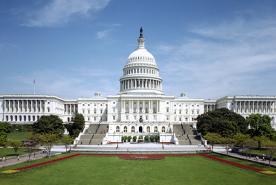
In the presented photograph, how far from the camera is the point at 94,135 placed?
9631 centimetres

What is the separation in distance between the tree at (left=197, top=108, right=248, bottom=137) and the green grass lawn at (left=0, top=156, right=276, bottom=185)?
44.9 m

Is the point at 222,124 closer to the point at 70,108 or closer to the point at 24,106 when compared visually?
the point at 70,108

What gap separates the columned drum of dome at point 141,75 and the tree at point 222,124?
1499 inches

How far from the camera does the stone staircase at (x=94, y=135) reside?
88.2 metres

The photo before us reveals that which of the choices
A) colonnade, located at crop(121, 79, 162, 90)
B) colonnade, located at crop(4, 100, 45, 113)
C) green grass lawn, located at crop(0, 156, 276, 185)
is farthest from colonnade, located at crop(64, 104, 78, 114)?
green grass lawn, located at crop(0, 156, 276, 185)

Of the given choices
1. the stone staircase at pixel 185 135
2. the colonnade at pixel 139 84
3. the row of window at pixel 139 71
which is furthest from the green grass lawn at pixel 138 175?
the row of window at pixel 139 71

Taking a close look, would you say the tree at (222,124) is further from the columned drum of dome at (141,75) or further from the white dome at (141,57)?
the white dome at (141,57)

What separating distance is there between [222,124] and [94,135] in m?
39.0

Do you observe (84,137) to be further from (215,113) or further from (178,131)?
(215,113)

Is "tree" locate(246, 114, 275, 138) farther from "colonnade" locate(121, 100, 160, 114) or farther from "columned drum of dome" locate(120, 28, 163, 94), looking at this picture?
"columned drum of dome" locate(120, 28, 163, 94)

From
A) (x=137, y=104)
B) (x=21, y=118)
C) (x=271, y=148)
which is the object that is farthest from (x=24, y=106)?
(x=271, y=148)

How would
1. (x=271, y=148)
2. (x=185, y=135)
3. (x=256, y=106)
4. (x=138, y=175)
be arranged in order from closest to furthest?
(x=138, y=175) → (x=271, y=148) → (x=185, y=135) → (x=256, y=106)

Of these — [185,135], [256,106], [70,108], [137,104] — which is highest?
[137,104]

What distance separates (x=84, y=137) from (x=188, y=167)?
5580 centimetres
